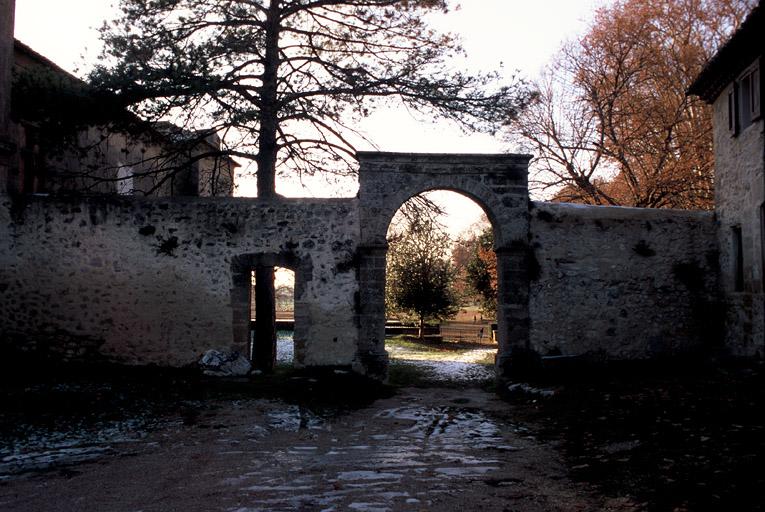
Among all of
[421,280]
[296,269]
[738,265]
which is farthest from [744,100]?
[421,280]

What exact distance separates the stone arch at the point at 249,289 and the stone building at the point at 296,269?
0.08ft

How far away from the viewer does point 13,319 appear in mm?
11031

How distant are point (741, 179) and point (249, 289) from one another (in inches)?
366

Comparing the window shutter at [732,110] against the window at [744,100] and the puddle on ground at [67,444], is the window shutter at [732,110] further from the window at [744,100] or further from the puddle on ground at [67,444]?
the puddle on ground at [67,444]

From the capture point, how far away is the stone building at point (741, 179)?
10.1m

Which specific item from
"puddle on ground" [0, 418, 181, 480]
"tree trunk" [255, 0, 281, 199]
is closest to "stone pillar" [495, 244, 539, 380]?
"tree trunk" [255, 0, 281, 199]

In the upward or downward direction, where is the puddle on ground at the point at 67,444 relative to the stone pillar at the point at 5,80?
downward

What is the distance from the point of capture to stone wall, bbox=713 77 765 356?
1016 cm

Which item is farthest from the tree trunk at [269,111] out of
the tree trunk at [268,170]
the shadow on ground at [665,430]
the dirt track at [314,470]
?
the shadow on ground at [665,430]

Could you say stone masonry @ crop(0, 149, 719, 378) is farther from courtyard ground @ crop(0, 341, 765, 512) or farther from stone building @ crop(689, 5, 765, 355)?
stone building @ crop(689, 5, 765, 355)

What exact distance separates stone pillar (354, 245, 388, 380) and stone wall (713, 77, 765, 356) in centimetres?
646

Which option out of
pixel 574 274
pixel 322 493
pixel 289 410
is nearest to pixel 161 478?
pixel 322 493

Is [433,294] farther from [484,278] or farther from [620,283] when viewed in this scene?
[620,283]

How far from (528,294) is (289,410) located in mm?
4973
